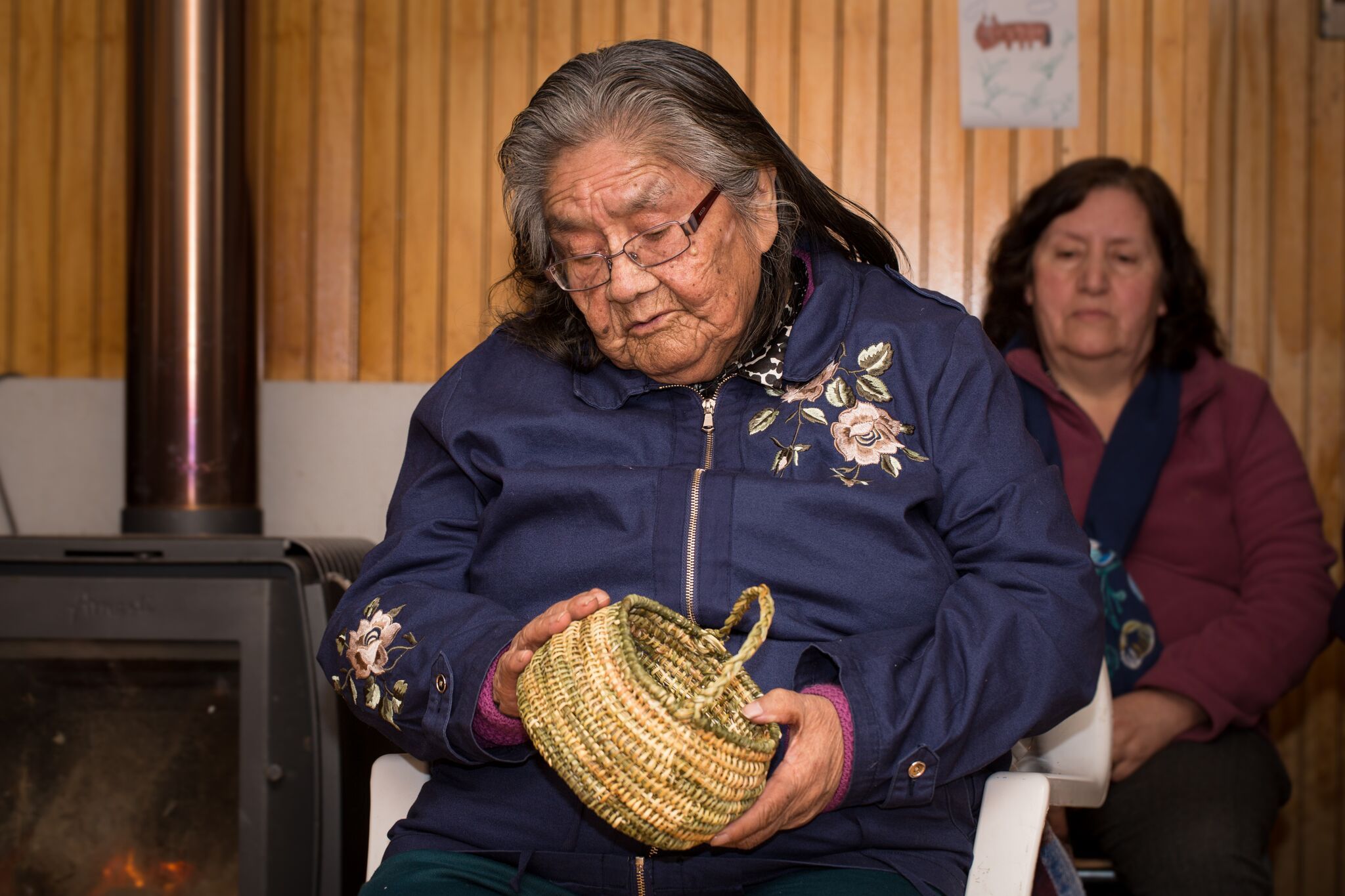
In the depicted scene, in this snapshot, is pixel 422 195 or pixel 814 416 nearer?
pixel 814 416

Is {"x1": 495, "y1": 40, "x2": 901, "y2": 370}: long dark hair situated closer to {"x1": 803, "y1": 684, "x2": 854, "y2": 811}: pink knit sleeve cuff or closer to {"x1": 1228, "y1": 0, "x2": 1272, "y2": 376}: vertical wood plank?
{"x1": 803, "y1": 684, "x2": 854, "y2": 811}: pink knit sleeve cuff

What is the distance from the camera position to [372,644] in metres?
1.26

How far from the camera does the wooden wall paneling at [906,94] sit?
2.27 metres

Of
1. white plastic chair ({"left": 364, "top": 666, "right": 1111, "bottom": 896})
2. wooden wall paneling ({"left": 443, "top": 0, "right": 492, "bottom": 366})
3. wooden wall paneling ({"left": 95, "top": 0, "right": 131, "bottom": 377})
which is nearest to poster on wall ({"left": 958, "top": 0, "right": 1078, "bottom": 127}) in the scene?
wooden wall paneling ({"left": 443, "top": 0, "right": 492, "bottom": 366})

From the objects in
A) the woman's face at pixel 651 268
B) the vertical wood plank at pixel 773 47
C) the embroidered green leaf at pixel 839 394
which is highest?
the vertical wood plank at pixel 773 47

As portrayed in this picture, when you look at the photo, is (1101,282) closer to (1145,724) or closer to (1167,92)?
(1167,92)

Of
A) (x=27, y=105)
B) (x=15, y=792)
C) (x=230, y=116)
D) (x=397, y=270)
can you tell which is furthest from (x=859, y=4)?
(x=15, y=792)

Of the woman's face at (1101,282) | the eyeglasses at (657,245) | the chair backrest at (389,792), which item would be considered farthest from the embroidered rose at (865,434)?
the woman's face at (1101,282)

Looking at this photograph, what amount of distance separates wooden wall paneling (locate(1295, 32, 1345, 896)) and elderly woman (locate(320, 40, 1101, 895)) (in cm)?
132

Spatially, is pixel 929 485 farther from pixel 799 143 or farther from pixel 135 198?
pixel 135 198

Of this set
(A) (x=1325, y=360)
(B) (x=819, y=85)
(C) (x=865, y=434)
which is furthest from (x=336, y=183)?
(A) (x=1325, y=360)

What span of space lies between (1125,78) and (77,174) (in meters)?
1.98

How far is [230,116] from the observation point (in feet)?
6.93

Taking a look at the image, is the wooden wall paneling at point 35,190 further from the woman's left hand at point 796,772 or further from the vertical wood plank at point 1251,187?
the vertical wood plank at point 1251,187
